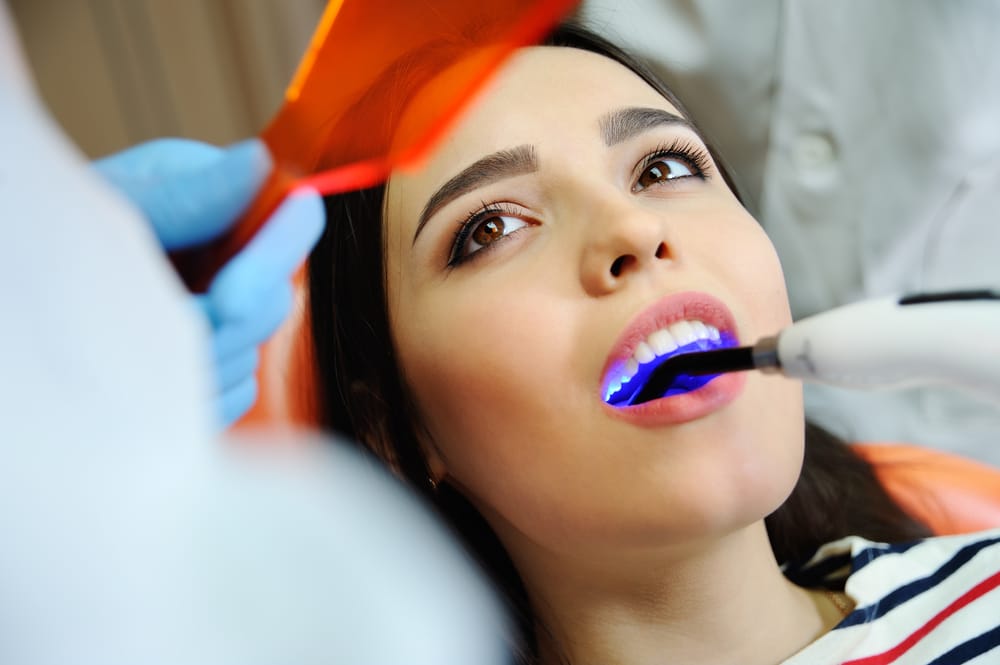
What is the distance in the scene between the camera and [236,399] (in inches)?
28.4

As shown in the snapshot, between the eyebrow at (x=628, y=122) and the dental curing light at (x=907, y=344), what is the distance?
29 cm

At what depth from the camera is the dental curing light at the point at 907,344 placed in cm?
51

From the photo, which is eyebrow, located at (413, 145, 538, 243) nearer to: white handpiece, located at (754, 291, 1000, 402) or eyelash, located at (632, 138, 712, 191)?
eyelash, located at (632, 138, 712, 191)

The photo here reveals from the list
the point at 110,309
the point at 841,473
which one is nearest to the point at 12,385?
the point at 110,309

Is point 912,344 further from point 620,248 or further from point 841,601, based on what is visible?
point 841,601

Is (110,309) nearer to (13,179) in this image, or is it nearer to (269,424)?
(13,179)

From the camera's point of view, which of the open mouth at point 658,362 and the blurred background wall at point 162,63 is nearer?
the open mouth at point 658,362

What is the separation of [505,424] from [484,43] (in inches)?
15.2

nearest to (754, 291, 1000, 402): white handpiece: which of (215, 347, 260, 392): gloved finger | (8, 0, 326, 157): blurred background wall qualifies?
(215, 347, 260, 392): gloved finger

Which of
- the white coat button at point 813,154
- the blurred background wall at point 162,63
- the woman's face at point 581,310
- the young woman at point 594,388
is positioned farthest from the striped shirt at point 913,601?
the blurred background wall at point 162,63

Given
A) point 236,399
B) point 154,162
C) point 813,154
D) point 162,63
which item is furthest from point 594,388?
point 162,63

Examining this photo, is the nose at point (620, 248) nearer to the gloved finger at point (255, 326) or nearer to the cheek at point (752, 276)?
the cheek at point (752, 276)

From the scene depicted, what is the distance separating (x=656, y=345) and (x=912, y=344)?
0.20m

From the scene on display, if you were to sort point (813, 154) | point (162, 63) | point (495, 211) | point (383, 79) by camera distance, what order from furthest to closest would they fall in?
point (162, 63) < point (813, 154) < point (383, 79) < point (495, 211)
